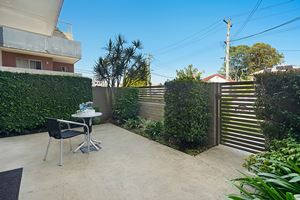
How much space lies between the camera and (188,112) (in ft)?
12.4

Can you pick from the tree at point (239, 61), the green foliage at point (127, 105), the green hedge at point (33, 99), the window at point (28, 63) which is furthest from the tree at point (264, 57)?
the window at point (28, 63)

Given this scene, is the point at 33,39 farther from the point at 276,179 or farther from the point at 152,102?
the point at 276,179

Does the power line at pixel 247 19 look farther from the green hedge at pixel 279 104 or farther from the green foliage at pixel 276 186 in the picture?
the green foliage at pixel 276 186

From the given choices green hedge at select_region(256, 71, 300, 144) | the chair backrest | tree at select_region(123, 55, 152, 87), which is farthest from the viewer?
tree at select_region(123, 55, 152, 87)

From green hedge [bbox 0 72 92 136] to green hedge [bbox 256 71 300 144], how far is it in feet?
19.5

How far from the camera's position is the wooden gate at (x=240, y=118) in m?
3.36

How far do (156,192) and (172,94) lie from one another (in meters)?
2.33

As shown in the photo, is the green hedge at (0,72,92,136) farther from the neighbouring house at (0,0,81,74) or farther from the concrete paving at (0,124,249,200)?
the concrete paving at (0,124,249,200)

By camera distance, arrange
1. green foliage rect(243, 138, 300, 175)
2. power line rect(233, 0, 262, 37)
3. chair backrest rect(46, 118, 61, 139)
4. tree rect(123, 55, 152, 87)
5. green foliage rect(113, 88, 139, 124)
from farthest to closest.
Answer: power line rect(233, 0, 262, 37) < tree rect(123, 55, 152, 87) < green foliage rect(113, 88, 139, 124) < chair backrest rect(46, 118, 61, 139) < green foliage rect(243, 138, 300, 175)

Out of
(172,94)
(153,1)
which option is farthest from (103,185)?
(153,1)

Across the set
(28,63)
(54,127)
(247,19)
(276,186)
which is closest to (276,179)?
(276,186)

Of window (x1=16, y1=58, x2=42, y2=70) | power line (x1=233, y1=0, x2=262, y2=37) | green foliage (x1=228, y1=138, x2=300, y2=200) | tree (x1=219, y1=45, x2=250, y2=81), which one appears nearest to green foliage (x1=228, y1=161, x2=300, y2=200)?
green foliage (x1=228, y1=138, x2=300, y2=200)

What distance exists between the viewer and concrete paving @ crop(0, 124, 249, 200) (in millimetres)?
2260

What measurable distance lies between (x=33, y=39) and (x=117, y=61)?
4.62 metres
